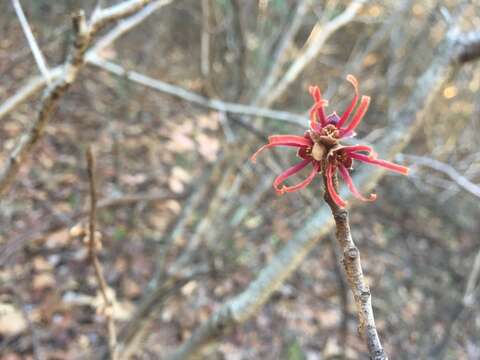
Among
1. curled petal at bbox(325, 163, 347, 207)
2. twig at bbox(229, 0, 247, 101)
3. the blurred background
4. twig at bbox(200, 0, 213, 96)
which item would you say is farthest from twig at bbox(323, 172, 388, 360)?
twig at bbox(229, 0, 247, 101)

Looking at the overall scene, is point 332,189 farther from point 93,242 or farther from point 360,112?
point 93,242

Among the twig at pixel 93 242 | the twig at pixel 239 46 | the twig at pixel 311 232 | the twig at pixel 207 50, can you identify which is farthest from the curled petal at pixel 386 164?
the twig at pixel 239 46

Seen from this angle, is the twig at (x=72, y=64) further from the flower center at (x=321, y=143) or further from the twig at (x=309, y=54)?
the twig at (x=309, y=54)

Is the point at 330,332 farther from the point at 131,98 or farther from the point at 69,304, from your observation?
the point at 131,98

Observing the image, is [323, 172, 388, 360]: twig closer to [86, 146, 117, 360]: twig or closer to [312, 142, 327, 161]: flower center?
[312, 142, 327, 161]: flower center

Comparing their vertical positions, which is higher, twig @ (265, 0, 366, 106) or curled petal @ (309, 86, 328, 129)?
twig @ (265, 0, 366, 106)

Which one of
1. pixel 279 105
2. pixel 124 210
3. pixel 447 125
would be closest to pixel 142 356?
pixel 124 210
